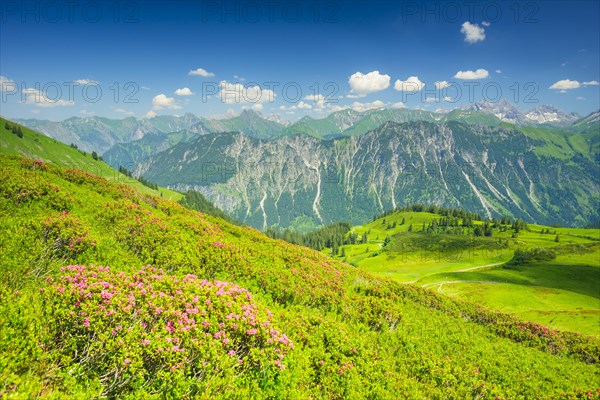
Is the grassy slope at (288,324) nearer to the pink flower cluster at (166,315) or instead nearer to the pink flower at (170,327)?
the pink flower cluster at (166,315)

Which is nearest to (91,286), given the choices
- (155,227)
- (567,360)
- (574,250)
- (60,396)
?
(60,396)

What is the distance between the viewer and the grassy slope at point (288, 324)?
794 cm

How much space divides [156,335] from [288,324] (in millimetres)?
6237

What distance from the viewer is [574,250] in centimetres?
16625

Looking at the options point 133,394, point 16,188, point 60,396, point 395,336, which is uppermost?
point 16,188

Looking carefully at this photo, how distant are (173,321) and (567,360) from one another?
26024 millimetres

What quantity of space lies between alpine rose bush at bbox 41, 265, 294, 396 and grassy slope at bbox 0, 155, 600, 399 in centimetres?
16

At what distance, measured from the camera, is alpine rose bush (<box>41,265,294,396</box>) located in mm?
7961

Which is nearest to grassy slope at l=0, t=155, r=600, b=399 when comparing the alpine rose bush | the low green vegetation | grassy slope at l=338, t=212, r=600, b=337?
the alpine rose bush

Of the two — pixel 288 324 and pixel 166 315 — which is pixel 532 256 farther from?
pixel 166 315

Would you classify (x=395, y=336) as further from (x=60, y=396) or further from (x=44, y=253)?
(x=44, y=253)

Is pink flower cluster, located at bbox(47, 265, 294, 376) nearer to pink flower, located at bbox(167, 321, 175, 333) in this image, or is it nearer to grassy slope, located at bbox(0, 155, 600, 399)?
pink flower, located at bbox(167, 321, 175, 333)

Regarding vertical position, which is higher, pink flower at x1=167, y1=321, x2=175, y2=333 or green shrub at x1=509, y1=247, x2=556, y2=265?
pink flower at x1=167, y1=321, x2=175, y2=333

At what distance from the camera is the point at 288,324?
13344mm
